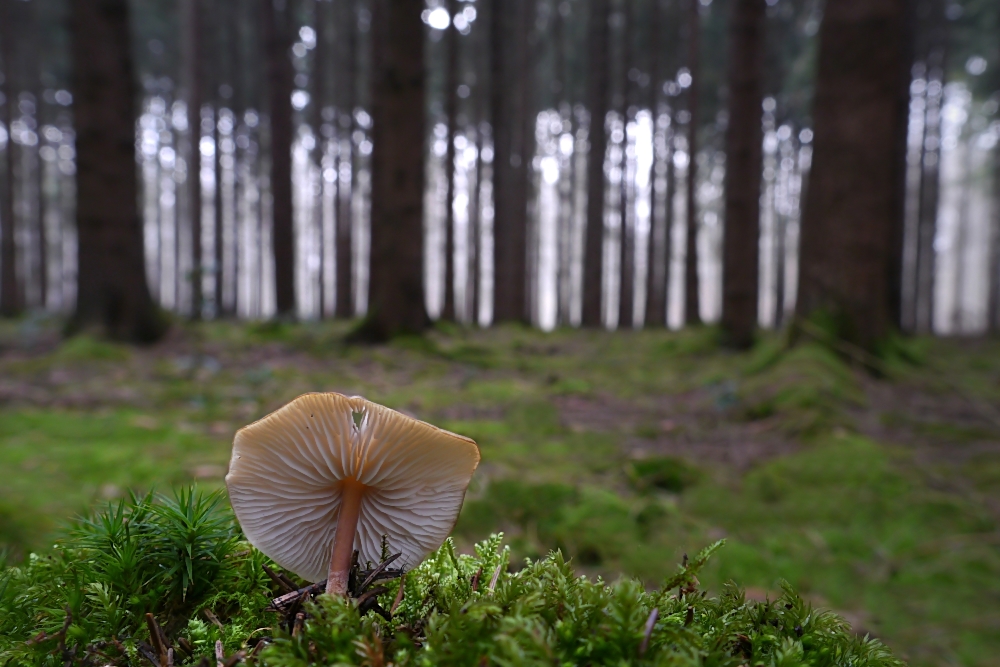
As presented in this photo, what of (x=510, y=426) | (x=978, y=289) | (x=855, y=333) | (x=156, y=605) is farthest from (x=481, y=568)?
(x=978, y=289)

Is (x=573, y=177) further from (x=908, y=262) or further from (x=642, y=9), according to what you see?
(x=908, y=262)

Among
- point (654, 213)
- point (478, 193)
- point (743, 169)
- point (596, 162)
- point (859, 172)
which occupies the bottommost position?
point (859, 172)

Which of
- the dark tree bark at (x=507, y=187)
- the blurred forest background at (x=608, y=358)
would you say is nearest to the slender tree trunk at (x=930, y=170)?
the blurred forest background at (x=608, y=358)

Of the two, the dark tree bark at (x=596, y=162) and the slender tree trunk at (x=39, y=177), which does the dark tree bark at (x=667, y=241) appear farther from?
the slender tree trunk at (x=39, y=177)

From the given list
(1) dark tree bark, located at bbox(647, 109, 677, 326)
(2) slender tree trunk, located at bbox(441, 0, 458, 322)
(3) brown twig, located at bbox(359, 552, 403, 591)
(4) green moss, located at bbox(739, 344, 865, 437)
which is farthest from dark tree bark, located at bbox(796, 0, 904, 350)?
(1) dark tree bark, located at bbox(647, 109, 677, 326)

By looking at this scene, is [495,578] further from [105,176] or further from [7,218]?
[7,218]

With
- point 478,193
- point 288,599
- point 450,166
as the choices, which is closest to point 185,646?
point 288,599
